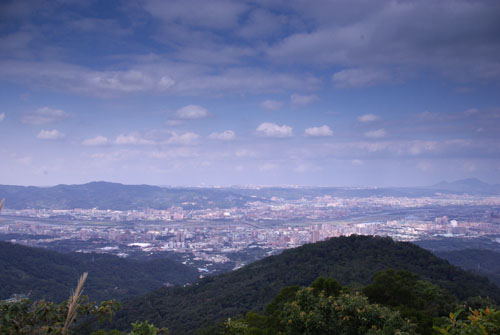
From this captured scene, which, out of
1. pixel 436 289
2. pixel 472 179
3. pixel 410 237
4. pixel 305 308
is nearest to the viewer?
pixel 305 308

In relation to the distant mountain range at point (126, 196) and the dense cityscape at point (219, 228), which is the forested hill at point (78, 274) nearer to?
the dense cityscape at point (219, 228)

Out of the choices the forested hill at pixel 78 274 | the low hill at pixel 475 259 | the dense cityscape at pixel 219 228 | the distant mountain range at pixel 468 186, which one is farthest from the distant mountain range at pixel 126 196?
the low hill at pixel 475 259

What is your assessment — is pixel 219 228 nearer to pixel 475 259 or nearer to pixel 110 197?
pixel 475 259

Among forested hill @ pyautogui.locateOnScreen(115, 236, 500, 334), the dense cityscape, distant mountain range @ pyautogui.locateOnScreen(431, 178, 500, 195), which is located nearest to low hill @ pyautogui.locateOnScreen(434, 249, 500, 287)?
the dense cityscape

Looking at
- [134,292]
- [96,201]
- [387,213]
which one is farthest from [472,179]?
[134,292]

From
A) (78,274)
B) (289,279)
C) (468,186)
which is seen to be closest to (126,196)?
(78,274)

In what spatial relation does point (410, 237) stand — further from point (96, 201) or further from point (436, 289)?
point (96, 201)
